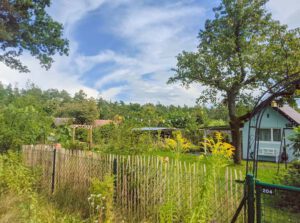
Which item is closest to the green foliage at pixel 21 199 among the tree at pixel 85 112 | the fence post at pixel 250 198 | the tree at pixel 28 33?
the fence post at pixel 250 198

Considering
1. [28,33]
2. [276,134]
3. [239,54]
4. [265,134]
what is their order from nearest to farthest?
1. [28,33]
2. [239,54]
3. [276,134]
4. [265,134]

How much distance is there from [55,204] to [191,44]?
10940mm

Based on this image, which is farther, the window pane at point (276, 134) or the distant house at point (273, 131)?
the window pane at point (276, 134)

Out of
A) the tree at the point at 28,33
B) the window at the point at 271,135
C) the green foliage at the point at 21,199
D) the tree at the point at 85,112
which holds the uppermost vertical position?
the tree at the point at 28,33

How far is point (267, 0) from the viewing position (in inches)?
467

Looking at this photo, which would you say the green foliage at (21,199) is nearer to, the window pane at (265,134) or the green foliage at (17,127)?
the green foliage at (17,127)

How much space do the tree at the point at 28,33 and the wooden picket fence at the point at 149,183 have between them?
5.56 meters

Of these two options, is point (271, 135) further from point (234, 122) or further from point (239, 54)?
point (239, 54)

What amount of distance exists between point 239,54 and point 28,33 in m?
8.97

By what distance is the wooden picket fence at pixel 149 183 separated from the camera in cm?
351

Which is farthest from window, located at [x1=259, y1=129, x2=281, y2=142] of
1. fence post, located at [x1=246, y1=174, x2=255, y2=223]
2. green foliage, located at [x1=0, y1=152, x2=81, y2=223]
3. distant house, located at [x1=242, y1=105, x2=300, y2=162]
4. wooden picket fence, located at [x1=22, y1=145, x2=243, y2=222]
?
fence post, located at [x1=246, y1=174, x2=255, y2=223]

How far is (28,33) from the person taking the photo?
1037cm

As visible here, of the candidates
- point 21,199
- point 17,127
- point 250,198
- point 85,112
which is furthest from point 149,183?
point 85,112

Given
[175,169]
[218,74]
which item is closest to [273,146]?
[218,74]
